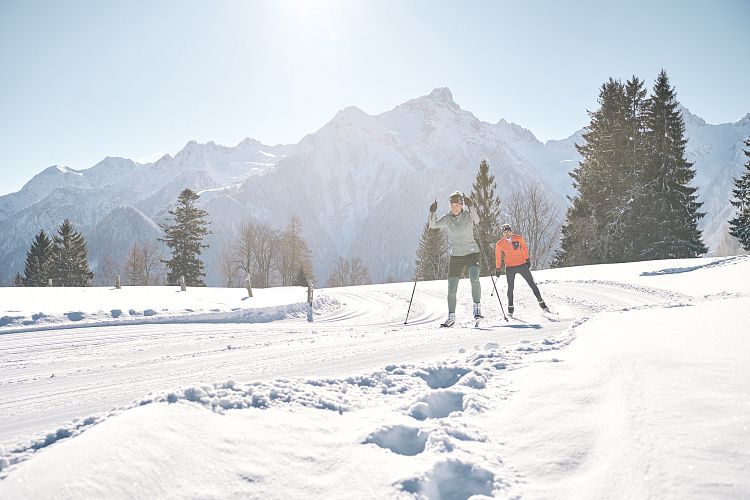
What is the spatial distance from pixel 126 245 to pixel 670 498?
733ft

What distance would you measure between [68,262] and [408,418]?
186 ft

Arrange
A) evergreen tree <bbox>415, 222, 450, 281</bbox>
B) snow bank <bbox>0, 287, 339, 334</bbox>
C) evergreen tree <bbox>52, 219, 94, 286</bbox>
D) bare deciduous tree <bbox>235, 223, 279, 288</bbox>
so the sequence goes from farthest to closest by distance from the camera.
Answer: bare deciduous tree <bbox>235, 223, 279, 288</bbox> < evergreen tree <bbox>415, 222, 450, 281</bbox> < evergreen tree <bbox>52, 219, 94, 286</bbox> < snow bank <bbox>0, 287, 339, 334</bbox>

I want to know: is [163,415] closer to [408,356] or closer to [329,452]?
[329,452]

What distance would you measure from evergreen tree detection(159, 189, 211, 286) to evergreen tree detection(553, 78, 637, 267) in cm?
3698

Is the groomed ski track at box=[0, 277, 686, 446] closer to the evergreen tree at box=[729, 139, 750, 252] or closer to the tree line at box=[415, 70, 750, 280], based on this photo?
the tree line at box=[415, 70, 750, 280]

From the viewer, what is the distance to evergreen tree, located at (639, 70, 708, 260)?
1203 inches

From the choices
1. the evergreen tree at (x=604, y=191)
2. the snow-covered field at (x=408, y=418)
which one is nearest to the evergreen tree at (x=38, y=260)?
the snow-covered field at (x=408, y=418)

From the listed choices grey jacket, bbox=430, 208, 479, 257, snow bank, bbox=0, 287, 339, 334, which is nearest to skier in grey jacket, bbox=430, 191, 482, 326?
grey jacket, bbox=430, 208, 479, 257

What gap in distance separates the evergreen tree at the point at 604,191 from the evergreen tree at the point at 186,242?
3698 centimetres

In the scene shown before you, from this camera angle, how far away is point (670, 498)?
5.23 ft

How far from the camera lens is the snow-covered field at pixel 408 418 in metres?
1.84

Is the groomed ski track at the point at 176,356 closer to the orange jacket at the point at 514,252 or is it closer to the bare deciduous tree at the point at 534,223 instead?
the orange jacket at the point at 514,252

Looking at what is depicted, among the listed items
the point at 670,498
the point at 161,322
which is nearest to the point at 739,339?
the point at 670,498

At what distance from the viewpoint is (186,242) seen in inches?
1663
